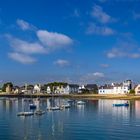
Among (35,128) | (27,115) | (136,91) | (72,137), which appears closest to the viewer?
(72,137)

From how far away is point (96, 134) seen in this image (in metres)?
48.3

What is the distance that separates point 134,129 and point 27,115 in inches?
1170

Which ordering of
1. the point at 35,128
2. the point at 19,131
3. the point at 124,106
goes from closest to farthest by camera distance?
the point at 19,131 < the point at 35,128 < the point at 124,106

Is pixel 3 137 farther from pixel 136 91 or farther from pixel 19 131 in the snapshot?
pixel 136 91

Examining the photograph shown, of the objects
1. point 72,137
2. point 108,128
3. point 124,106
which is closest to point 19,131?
point 72,137

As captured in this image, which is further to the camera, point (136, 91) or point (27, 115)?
point (136, 91)

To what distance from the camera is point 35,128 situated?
180 ft

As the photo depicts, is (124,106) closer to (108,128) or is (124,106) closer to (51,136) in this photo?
(108,128)

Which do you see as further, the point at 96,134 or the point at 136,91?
the point at 136,91

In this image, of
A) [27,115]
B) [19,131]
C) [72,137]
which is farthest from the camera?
[27,115]

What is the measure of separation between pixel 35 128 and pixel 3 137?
9760 millimetres

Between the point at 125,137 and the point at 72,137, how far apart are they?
694 centimetres

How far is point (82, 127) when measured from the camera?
182 ft

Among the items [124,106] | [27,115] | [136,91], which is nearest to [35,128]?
[27,115]
